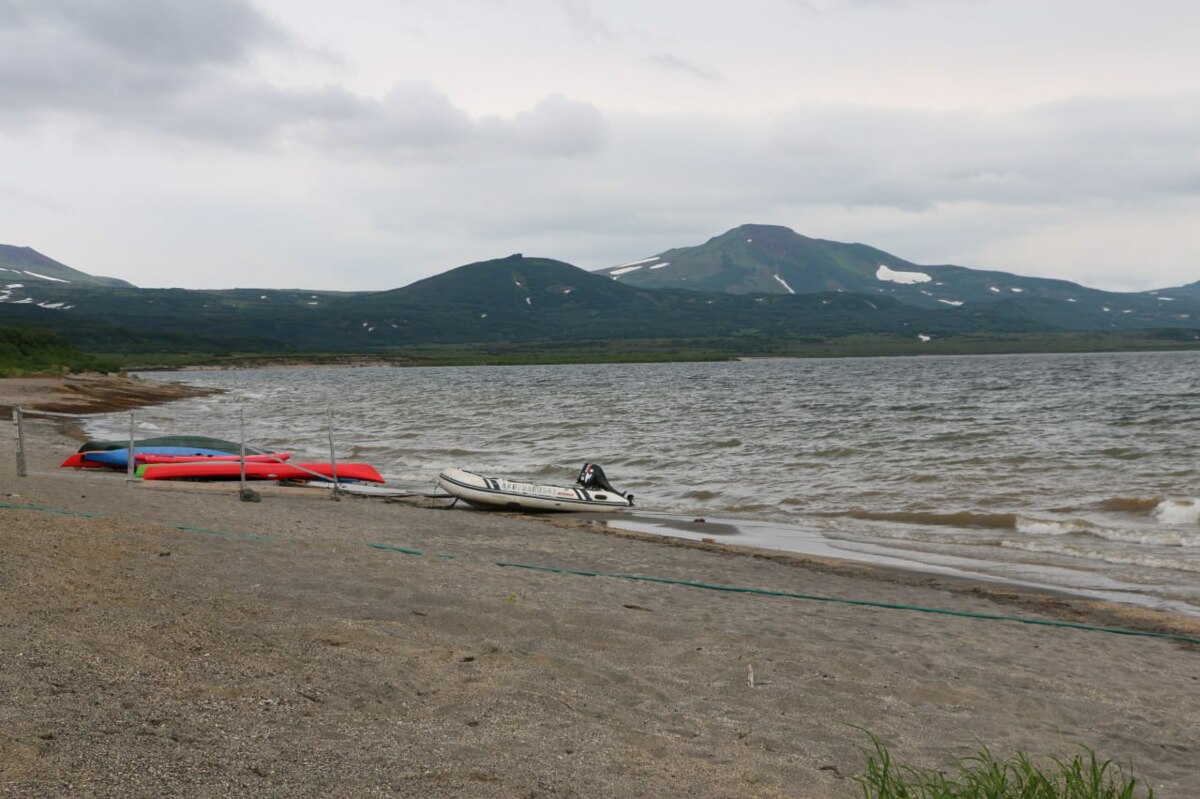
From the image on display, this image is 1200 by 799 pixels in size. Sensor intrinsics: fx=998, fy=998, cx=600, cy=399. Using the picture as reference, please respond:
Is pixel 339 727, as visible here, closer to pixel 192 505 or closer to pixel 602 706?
pixel 602 706

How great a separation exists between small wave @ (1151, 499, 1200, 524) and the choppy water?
0.13ft

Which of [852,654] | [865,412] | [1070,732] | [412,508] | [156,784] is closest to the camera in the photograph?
[156,784]

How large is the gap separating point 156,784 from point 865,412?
5101 cm

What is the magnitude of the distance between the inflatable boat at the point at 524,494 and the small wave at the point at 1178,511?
11.2 meters

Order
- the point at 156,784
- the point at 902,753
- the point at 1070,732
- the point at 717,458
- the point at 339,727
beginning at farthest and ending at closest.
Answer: the point at 717,458, the point at 1070,732, the point at 902,753, the point at 339,727, the point at 156,784

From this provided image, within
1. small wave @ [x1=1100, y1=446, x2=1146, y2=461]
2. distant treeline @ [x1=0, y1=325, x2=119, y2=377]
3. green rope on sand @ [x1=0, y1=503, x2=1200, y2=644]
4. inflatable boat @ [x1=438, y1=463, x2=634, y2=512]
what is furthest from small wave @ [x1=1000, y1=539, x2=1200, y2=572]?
distant treeline @ [x1=0, y1=325, x2=119, y2=377]

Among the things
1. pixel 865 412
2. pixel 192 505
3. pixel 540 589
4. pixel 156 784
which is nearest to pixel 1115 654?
pixel 540 589

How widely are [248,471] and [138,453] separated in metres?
3.38

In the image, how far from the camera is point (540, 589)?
11297 mm

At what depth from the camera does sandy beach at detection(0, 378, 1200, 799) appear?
217 inches

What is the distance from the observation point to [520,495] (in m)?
22.4

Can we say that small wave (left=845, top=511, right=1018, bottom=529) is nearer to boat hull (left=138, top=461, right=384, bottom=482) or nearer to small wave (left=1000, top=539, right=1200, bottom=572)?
small wave (left=1000, top=539, right=1200, bottom=572)

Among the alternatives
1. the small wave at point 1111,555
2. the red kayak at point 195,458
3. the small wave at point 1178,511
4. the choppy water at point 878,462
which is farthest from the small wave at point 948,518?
the red kayak at point 195,458

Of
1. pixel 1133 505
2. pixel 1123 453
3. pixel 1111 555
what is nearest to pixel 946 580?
pixel 1111 555
